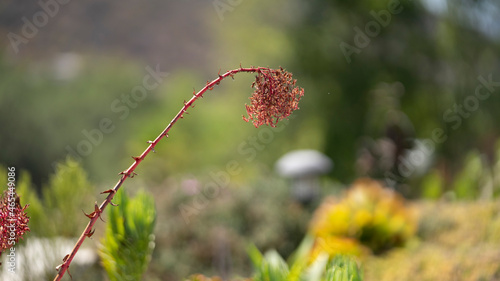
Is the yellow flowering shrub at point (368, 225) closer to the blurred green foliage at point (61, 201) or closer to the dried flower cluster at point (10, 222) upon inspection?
the blurred green foliage at point (61, 201)

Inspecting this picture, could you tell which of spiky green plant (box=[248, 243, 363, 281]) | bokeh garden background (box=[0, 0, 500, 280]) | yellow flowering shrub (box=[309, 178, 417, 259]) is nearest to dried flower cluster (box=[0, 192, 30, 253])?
bokeh garden background (box=[0, 0, 500, 280])

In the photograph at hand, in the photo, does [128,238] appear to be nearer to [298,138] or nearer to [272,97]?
[272,97]

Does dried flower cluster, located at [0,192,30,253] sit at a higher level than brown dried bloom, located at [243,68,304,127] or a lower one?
lower

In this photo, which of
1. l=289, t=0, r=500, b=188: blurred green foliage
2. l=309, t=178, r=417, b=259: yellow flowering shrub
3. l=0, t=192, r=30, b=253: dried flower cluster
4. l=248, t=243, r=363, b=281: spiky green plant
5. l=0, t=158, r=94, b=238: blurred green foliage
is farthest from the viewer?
l=289, t=0, r=500, b=188: blurred green foliage

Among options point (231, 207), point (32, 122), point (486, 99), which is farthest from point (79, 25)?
point (231, 207)

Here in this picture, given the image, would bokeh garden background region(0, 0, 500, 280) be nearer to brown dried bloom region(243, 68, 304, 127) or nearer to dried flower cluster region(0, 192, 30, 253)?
dried flower cluster region(0, 192, 30, 253)

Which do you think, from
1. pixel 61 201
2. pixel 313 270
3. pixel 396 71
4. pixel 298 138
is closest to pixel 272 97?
pixel 313 270

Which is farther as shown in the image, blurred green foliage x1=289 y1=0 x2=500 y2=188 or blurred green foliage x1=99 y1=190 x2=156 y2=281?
blurred green foliage x1=289 y1=0 x2=500 y2=188
